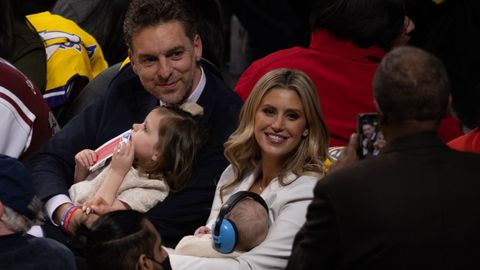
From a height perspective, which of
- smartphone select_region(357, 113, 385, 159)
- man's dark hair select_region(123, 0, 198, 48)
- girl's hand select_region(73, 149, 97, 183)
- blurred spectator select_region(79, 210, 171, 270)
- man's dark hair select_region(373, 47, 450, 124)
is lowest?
girl's hand select_region(73, 149, 97, 183)

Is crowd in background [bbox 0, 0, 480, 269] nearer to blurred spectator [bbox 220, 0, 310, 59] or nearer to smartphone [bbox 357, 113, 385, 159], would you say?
smartphone [bbox 357, 113, 385, 159]

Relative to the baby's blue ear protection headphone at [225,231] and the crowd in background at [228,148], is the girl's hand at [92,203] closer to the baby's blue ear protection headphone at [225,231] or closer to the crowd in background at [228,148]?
the crowd in background at [228,148]

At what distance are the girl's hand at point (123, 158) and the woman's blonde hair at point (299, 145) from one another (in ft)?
1.35

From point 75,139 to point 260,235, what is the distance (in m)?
1.12

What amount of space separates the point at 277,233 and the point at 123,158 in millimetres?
813

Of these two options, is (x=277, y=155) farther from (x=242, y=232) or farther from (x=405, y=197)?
(x=405, y=197)

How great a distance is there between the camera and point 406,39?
4.91 metres

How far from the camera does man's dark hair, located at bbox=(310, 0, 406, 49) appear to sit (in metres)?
4.72

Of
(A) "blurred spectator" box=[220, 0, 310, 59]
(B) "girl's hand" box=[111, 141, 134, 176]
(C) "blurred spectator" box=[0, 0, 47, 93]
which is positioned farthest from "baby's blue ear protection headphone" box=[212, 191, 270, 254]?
(A) "blurred spectator" box=[220, 0, 310, 59]

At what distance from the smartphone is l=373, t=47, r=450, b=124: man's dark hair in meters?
0.27

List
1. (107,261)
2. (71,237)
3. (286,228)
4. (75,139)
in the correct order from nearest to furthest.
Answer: (107,261)
(286,228)
(71,237)
(75,139)

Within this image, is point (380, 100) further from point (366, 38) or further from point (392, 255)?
point (366, 38)

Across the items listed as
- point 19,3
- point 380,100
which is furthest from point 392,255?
point 19,3

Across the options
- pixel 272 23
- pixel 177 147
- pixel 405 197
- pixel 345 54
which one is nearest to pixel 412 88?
pixel 405 197
